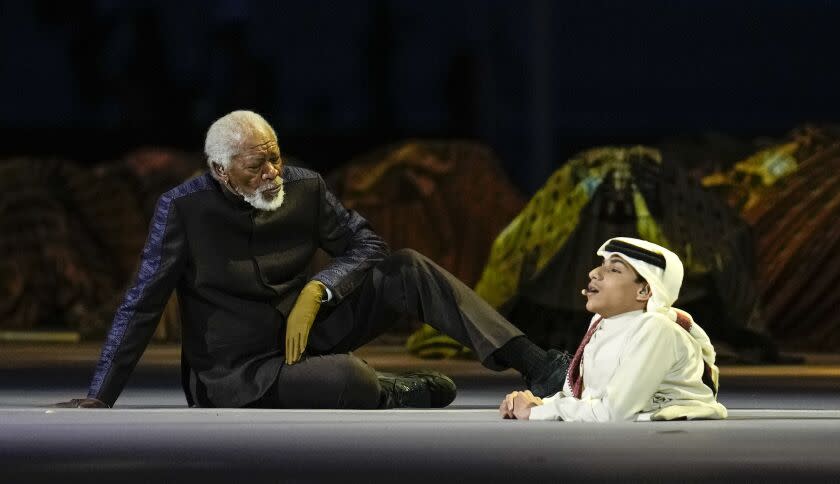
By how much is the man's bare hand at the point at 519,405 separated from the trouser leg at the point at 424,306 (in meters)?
0.30

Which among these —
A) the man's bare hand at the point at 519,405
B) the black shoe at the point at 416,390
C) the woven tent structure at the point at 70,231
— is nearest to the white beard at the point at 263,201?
the black shoe at the point at 416,390

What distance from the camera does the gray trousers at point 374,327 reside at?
621cm

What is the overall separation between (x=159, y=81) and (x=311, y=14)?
4.96 feet

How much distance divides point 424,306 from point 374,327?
20cm

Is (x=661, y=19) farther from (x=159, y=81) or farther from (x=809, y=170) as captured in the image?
(x=809, y=170)

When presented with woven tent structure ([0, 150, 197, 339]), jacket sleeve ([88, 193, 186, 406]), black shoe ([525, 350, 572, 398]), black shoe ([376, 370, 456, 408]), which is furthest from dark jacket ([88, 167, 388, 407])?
woven tent structure ([0, 150, 197, 339])

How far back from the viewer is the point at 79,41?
1864 centimetres

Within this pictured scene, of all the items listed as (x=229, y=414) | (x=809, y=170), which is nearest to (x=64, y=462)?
(x=229, y=414)

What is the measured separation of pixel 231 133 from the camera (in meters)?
5.99

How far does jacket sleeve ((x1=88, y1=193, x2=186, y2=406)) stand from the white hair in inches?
8.2

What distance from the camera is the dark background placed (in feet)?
60.2

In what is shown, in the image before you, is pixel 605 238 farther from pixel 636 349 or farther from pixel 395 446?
pixel 395 446

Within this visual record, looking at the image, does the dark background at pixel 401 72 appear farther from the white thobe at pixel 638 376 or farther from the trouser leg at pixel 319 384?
the white thobe at pixel 638 376

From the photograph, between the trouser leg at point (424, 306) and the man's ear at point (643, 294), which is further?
the trouser leg at point (424, 306)
